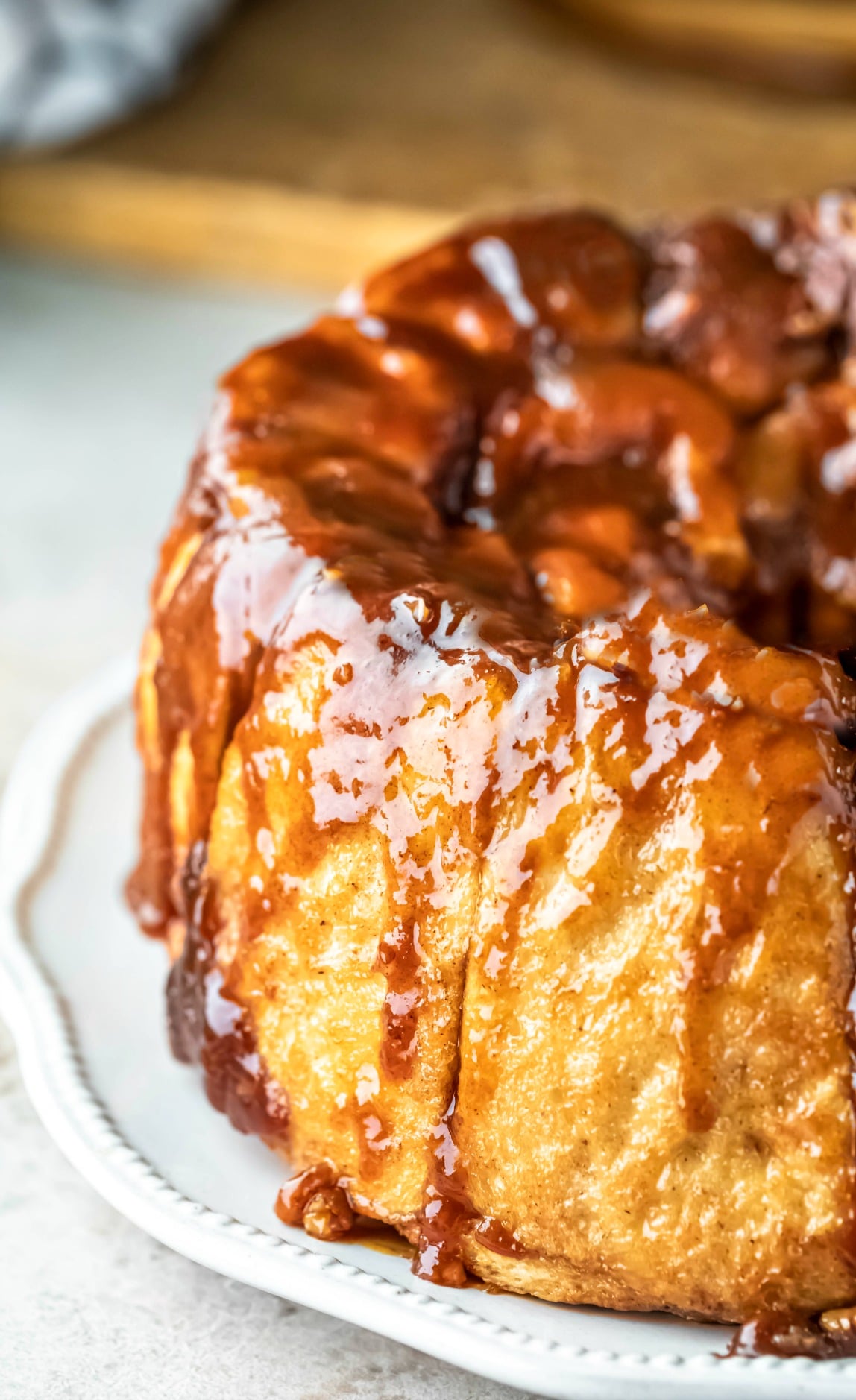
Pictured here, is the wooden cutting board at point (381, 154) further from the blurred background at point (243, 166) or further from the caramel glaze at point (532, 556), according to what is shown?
the caramel glaze at point (532, 556)

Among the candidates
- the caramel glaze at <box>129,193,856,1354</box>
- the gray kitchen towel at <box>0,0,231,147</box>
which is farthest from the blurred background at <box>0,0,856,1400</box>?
the caramel glaze at <box>129,193,856,1354</box>

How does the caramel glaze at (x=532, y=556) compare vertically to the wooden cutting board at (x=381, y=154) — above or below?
above

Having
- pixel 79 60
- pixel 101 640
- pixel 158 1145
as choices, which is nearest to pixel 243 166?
pixel 79 60

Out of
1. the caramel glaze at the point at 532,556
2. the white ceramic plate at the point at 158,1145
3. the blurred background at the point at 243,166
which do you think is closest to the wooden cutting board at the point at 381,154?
the blurred background at the point at 243,166

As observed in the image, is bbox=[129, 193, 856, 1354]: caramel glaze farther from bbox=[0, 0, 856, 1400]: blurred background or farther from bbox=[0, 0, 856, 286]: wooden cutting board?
bbox=[0, 0, 856, 286]: wooden cutting board

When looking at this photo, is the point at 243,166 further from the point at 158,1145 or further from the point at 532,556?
the point at 158,1145

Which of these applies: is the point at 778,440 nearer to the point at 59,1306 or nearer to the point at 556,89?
the point at 59,1306

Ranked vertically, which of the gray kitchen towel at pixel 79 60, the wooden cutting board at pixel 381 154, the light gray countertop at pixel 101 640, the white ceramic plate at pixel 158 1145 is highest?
the gray kitchen towel at pixel 79 60
